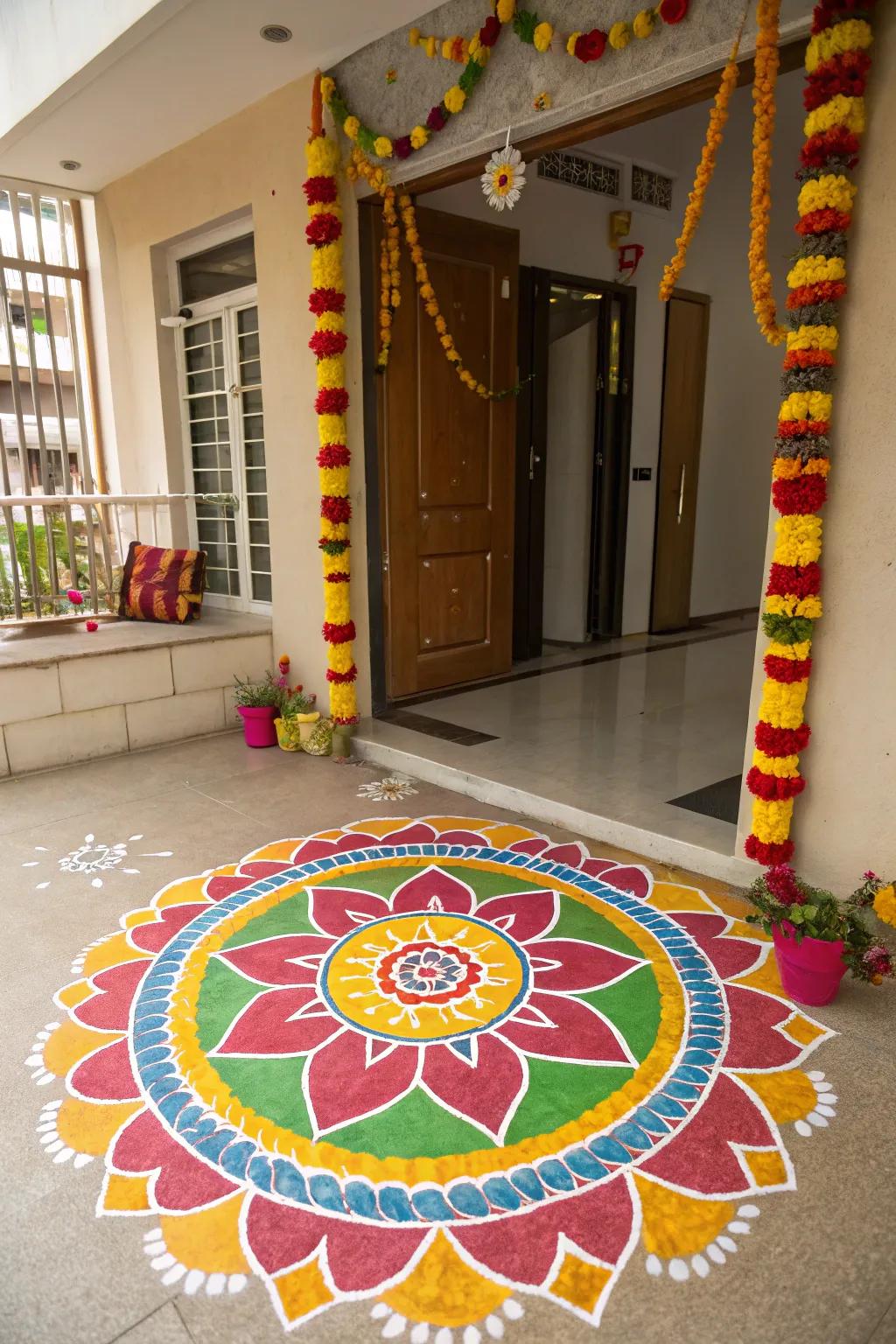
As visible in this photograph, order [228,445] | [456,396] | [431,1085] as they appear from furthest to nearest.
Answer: [228,445] < [456,396] < [431,1085]

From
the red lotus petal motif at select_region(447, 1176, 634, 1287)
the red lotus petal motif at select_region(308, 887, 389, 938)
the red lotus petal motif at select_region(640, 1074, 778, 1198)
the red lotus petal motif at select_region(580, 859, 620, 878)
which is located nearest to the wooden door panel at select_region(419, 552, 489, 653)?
the red lotus petal motif at select_region(580, 859, 620, 878)

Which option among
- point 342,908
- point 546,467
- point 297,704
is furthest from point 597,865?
point 546,467

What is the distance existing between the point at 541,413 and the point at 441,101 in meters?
2.40

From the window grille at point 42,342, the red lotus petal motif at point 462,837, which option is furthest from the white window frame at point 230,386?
the red lotus petal motif at point 462,837

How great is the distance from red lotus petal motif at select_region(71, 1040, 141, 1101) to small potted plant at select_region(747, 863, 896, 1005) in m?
1.54

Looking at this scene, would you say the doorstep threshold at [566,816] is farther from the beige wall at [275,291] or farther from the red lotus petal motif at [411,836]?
the beige wall at [275,291]

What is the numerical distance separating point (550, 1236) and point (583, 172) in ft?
18.7

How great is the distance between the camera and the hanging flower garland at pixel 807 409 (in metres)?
2.10


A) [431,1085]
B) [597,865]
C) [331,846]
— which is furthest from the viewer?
[331,846]

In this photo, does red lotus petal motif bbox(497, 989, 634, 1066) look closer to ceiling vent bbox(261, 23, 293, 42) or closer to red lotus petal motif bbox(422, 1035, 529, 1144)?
red lotus petal motif bbox(422, 1035, 529, 1144)

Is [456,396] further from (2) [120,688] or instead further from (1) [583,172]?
(2) [120,688]

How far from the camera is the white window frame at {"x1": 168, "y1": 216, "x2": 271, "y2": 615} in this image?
4.62m

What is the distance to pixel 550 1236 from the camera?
4.66 ft

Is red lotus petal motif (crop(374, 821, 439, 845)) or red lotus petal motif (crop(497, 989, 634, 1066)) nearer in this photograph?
red lotus petal motif (crop(497, 989, 634, 1066))
